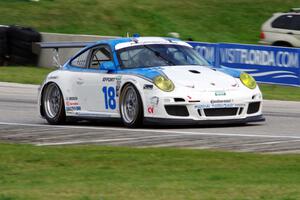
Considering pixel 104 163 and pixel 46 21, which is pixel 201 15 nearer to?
pixel 46 21

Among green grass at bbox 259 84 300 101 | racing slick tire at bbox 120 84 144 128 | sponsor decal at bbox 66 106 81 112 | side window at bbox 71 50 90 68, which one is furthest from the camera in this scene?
green grass at bbox 259 84 300 101

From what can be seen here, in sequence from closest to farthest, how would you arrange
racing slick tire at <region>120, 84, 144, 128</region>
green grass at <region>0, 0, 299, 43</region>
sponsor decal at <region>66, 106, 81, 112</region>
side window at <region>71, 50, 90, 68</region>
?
racing slick tire at <region>120, 84, 144, 128</region>
sponsor decal at <region>66, 106, 81, 112</region>
side window at <region>71, 50, 90, 68</region>
green grass at <region>0, 0, 299, 43</region>

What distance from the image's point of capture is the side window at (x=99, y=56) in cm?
1451

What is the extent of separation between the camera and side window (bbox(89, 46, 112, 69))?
47.6 ft

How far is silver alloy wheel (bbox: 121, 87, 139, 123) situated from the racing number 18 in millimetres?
230

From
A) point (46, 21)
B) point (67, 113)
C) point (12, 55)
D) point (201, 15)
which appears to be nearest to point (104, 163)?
point (67, 113)

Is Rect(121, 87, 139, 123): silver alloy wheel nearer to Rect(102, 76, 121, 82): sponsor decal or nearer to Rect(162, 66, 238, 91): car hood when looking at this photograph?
Rect(102, 76, 121, 82): sponsor decal

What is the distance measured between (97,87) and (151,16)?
24.8 m

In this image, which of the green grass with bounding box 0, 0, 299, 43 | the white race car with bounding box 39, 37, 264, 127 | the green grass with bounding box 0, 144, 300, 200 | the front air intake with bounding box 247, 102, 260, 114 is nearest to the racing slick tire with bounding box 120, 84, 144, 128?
the white race car with bounding box 39, 37, 264, 127

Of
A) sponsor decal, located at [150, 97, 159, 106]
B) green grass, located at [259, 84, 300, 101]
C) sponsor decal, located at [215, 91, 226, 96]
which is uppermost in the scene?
sponsor decal, located at [215, 91, 226, 96]

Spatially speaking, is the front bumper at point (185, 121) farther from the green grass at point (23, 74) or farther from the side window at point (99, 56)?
the green grass at point (23, 74)

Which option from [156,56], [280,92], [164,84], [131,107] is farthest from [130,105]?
[280,92]

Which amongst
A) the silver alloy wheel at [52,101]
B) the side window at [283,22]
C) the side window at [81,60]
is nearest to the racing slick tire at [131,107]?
the side window at [81,60]

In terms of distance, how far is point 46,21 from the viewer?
3700cm
